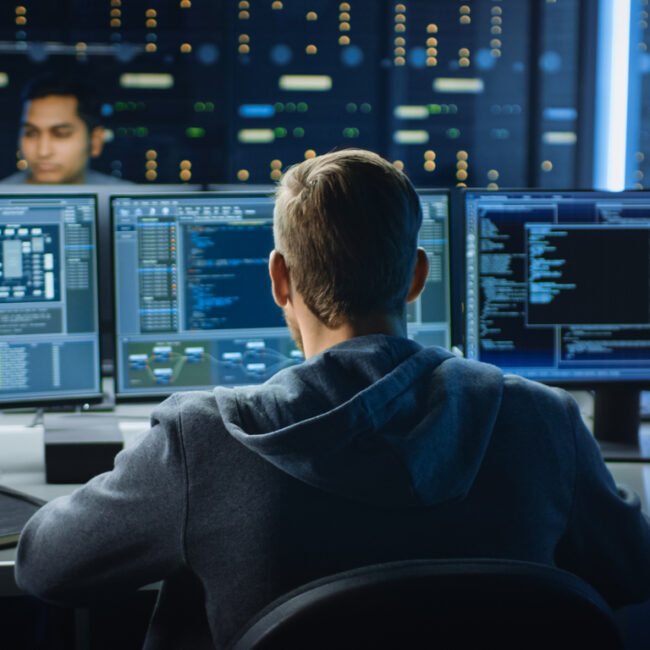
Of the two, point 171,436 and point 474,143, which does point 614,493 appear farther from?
point 474,143

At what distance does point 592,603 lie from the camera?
2.44ft

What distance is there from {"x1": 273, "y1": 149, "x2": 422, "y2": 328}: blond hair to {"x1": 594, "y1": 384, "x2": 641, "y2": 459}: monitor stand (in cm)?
95

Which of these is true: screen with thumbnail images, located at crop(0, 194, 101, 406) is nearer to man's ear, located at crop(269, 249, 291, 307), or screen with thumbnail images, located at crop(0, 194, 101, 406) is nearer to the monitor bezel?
A: the monitor bezel

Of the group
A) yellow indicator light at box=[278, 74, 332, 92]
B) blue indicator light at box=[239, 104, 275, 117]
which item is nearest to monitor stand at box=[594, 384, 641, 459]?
blue indicator light at box=[239, 104, 275, 117]

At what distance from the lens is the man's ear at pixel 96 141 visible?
404 cm

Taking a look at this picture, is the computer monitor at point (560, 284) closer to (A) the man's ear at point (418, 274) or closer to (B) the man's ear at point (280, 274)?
(A) the man's ear at point (418, 274)

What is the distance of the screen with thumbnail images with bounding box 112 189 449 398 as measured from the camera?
69.9 inches

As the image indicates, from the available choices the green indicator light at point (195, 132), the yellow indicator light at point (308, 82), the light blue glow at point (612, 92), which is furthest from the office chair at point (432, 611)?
the yellow indicator light at point (308, 82)

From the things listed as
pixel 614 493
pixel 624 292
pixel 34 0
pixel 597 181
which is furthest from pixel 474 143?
pixel 614 493

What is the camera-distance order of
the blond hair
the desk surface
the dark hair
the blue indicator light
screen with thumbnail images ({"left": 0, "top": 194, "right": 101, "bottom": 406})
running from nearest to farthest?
the blond hair, the desk surface, screen with thumbnail images ({"left": 0, "top": 194, "right": 101, "bottom": 406}), the dark hair, the blue indicator light

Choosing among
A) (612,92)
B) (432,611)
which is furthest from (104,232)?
(612,92)

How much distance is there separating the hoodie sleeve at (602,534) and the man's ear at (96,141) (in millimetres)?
3364

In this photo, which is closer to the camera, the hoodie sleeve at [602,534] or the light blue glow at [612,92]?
the hoodie sleeve at [602,534]

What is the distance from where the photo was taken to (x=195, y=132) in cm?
1038
